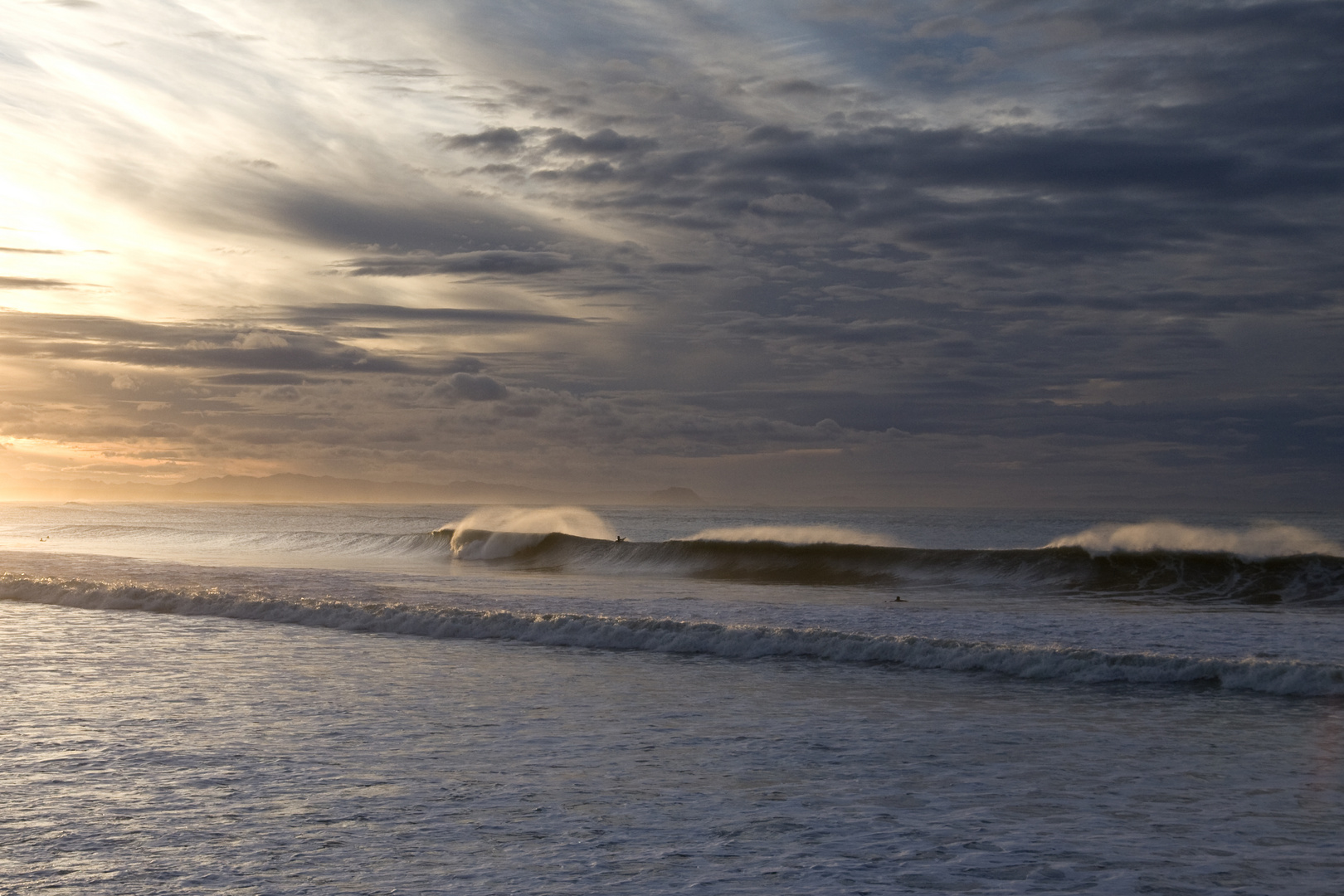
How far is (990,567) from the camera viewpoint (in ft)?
105

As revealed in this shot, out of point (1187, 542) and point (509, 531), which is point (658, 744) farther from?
point (509, 531)

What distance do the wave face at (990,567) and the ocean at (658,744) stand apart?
4113 millimetres

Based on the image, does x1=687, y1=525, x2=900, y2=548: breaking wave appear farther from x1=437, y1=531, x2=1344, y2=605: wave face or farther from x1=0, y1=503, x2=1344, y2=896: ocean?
x1=0, y1=503, x2=1344, y2=896: ocean

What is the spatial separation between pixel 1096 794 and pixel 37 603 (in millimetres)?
22761

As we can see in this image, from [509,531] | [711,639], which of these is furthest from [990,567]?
[509,531]

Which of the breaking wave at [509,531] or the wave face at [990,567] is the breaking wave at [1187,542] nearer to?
the wave face at [990,567]

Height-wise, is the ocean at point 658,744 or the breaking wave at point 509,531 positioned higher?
the breaking wave at point 509,531

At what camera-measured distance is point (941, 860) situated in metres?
6.14

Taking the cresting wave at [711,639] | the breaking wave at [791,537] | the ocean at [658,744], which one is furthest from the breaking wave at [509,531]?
the cresting wave at [711,639]

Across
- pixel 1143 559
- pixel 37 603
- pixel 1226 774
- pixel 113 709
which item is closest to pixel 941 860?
pixel 1226 774

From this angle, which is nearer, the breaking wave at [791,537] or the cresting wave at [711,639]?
the cresting wave at [711,639]

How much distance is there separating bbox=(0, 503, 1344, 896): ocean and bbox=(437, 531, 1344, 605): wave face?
4113 millimetres

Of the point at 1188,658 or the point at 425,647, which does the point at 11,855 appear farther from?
the point at 1188,658

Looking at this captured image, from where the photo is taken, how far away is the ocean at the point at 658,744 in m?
6.04
